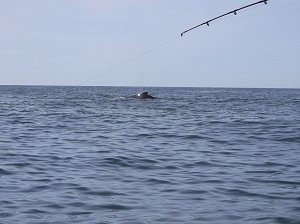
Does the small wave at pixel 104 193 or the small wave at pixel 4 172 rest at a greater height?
the small wave at pixel 4 172

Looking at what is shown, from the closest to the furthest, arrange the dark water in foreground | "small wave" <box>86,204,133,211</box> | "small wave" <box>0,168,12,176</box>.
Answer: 1. the dark water in foreground
2. "small wave" <box>86,204,133,211</box>
3. "small wave" <box>0,168,12,176</box>

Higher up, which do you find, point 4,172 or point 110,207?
point 4,172

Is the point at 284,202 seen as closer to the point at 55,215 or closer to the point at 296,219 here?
the point at 296,219

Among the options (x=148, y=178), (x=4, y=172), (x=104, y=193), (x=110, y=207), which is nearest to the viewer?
(x=110, y=207)

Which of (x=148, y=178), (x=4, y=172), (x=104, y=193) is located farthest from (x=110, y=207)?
(x=4, y=172)

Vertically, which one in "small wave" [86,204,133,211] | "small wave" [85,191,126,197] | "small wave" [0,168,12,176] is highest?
"small wave" [0,168,12,176]

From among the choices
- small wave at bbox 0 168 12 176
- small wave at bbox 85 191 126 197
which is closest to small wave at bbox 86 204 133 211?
small wave at bbox 85 191 126 197

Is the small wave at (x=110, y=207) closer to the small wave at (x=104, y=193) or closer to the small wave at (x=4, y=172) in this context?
the small wave at (x=104, y=193)

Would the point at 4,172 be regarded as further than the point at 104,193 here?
Yes

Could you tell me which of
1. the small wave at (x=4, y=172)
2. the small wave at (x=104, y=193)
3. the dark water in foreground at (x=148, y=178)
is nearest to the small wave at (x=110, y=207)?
the dark water in foreground at (x=148, y=178)

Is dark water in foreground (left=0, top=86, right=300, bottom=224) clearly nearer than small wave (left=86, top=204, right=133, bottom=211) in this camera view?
Yes

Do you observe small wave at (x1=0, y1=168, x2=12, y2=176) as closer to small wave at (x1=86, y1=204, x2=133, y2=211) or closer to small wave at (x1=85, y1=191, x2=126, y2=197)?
small wave at (x1=85, y1=191, x2=126, y2=197)

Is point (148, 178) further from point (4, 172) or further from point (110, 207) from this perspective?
point (4, 172)

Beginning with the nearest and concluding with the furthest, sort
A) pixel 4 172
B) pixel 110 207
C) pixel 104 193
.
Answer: pixel 110 207 < pixel 104 193 < pixel 4 172
